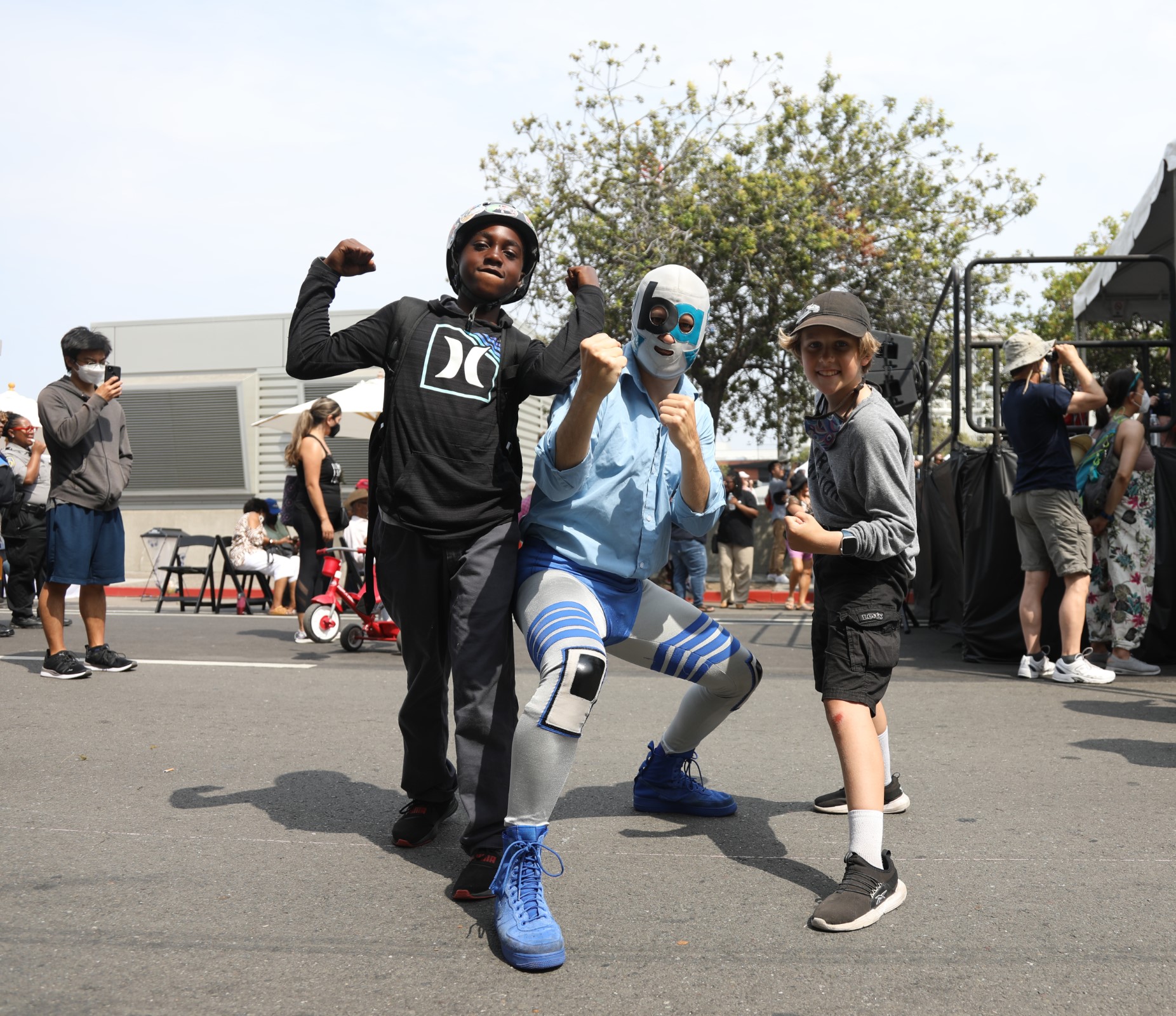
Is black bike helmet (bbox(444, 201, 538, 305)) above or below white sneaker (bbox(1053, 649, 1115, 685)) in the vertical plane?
above

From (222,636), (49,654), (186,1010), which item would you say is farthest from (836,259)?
(186,1010)

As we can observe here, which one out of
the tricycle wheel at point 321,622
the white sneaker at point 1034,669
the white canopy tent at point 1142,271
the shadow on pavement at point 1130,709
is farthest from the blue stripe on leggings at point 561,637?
the white canopy tent at point 1142,271

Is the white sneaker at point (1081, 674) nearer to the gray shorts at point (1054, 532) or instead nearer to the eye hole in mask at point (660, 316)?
the gray shorts at point (1054, 532)

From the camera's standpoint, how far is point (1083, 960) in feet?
9.06

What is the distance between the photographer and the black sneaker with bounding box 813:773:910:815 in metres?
4.10

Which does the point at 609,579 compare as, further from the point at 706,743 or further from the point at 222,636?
the point at 222,636

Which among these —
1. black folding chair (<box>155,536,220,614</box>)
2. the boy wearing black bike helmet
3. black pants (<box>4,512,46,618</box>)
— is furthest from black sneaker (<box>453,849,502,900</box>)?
black folding chair (<box>155,536,220,614</box>)

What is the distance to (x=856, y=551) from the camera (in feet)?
10.7

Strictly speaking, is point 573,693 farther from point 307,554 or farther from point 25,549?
point 25,549

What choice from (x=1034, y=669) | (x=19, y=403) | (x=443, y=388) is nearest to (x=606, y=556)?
(x=443, y=388)

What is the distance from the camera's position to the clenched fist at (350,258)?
344 cm

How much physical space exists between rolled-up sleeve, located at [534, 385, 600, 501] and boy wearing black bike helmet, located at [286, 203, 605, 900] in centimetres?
11

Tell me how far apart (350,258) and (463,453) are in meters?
0.67

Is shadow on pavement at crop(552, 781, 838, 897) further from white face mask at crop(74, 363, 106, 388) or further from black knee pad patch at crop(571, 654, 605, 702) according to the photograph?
white face mask at crop(74, 363, 106, 388)
